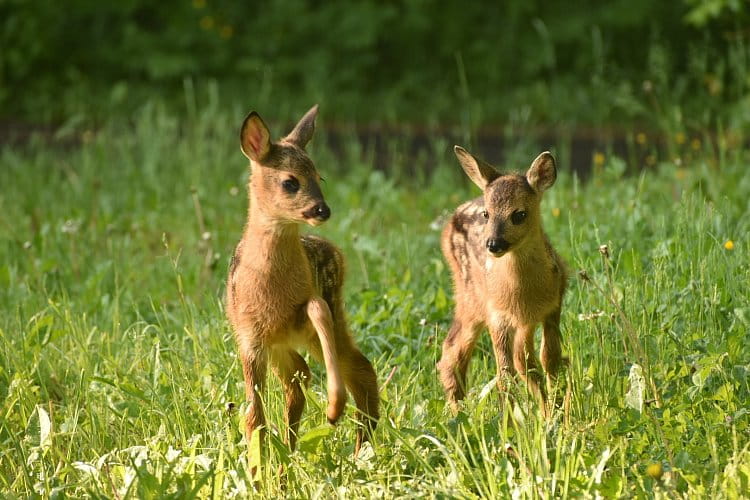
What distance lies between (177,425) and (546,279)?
5.27ft

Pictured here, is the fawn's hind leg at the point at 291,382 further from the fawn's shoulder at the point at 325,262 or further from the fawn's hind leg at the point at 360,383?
the fawn's shoulder at the point at 325,262

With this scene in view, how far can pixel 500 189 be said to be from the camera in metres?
4.97

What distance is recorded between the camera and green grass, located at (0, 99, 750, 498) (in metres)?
4.40

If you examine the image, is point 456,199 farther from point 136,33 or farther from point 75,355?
point 136,33

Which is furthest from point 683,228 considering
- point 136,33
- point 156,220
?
point 136,33

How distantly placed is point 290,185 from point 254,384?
77 centimetres

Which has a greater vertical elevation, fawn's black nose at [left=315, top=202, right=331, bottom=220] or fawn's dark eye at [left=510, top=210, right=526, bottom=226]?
fawn's black nose at [left=315, top=202, right=331, bottom=220]

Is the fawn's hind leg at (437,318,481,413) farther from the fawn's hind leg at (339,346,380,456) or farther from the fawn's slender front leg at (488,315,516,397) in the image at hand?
the fawn's hind leg at (339,346,380,456)

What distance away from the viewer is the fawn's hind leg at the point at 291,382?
16.0 feet

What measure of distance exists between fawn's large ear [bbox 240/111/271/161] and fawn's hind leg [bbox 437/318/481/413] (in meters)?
1.33

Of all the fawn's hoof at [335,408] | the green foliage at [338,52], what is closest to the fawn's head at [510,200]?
the fawn's hoof at [335,408]

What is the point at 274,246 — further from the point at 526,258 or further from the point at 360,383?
the point at 526,258

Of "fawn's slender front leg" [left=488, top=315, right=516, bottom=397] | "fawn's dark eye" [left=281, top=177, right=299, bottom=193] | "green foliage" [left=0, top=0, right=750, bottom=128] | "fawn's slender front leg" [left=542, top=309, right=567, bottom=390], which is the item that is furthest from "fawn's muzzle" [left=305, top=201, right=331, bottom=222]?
"green foliage" [left=0, top=0, right=750, bottom=128]

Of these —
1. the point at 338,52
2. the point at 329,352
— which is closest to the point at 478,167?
the point at 329,352
